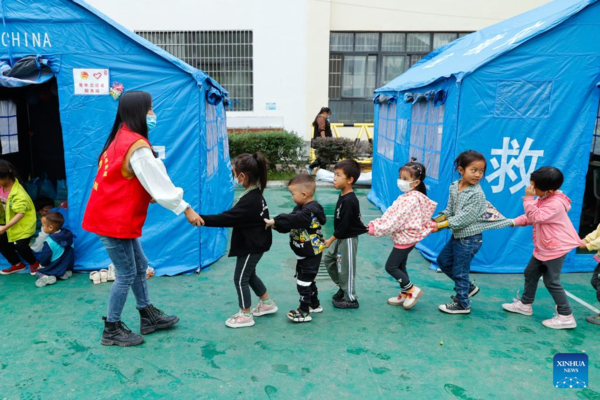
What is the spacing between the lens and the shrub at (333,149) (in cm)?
1113

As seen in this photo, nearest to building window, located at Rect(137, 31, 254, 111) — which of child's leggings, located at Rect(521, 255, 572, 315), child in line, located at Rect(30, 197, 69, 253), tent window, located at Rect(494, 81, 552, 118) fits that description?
child in line, located at Rect(30, 197, 69, 253)

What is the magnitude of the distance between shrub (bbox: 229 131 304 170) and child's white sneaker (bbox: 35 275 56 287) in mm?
6675

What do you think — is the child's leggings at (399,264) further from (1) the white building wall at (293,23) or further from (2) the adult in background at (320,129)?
(1) the white building wall at (293,23)

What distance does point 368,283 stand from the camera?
5035mm

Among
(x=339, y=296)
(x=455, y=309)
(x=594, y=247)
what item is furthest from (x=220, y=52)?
(x=594, y=247)

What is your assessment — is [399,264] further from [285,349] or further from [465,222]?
[285,349]

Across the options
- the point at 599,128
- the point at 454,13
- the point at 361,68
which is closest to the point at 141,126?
the point at 599,128

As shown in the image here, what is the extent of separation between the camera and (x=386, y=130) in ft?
28.1

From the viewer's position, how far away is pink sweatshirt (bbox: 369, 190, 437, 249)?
13.6ft

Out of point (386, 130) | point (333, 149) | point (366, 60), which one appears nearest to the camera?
point (386, 130)

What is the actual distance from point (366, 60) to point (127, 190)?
13156 mm

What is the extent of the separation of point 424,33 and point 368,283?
12288 mm

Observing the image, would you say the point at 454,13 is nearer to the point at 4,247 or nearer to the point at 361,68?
the point at 361,68

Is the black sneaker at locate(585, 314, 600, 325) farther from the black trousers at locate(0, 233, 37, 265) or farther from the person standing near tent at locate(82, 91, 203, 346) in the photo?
the black trousers at locate(0, 233, 37, 265)
